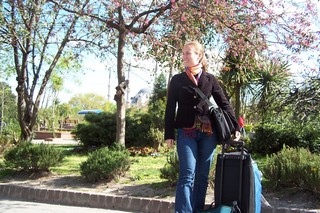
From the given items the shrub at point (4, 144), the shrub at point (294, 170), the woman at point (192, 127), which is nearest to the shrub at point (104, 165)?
the shrub at point (294, 170)

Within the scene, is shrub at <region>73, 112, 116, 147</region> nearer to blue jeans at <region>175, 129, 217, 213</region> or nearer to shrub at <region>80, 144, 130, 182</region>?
shrub at <region>80, 144, 130, 182</region>

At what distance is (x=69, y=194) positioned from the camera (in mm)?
6559

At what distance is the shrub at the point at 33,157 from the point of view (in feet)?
25.7

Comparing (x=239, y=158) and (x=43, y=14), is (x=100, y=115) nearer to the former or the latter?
(x=43, y=14)

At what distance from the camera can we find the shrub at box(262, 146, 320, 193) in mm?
5445

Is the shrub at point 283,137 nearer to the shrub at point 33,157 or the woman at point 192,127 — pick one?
the shrub at point 33,157

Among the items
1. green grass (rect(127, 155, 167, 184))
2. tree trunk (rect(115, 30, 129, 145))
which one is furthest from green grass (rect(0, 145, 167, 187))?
tree trunk (rect(115, 30, 129, 145))

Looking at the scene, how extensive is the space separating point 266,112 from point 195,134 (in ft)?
24.2

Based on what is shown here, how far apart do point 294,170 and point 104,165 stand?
3269 mm

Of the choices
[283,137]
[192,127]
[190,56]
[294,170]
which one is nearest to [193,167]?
[192,127]

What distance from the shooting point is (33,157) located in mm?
7875

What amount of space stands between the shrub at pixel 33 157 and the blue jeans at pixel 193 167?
188 inches

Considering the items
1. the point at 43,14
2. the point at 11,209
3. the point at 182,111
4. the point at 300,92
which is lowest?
the point at 11,209

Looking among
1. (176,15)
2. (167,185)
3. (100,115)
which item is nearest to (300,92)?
(176,15)
